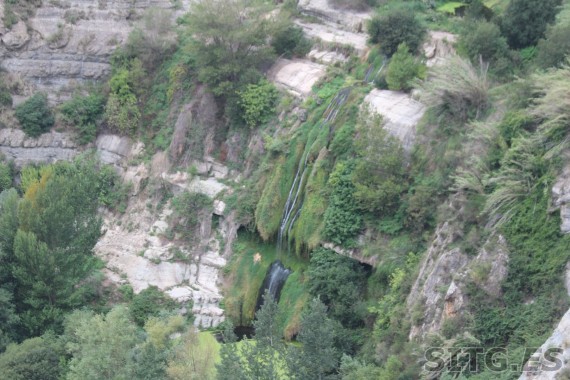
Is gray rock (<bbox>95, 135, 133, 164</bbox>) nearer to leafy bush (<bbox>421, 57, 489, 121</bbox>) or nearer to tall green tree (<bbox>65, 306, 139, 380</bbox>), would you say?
tall green tree (<bbox>65, 306, 139, 380</bbox>)

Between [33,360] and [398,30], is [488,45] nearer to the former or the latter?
[398,30]

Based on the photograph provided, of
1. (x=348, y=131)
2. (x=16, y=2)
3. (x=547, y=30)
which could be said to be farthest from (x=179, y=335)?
(x=16, y=2)

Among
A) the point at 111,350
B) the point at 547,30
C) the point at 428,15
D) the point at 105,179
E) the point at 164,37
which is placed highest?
the point at 547,30

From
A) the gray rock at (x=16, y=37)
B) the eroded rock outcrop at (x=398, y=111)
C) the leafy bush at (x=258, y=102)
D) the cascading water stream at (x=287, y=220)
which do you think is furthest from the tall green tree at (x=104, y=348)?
the gray rock at (x=16, y=37)

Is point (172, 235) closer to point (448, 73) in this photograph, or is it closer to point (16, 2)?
point (448, 73)

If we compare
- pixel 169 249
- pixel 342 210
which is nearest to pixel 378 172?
pixel 342 210

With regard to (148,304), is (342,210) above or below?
above

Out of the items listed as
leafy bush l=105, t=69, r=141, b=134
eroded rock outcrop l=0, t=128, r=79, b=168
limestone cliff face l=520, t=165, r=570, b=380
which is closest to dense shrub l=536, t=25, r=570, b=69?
limestone cliff face l=520, t=165, r=570, b=380
